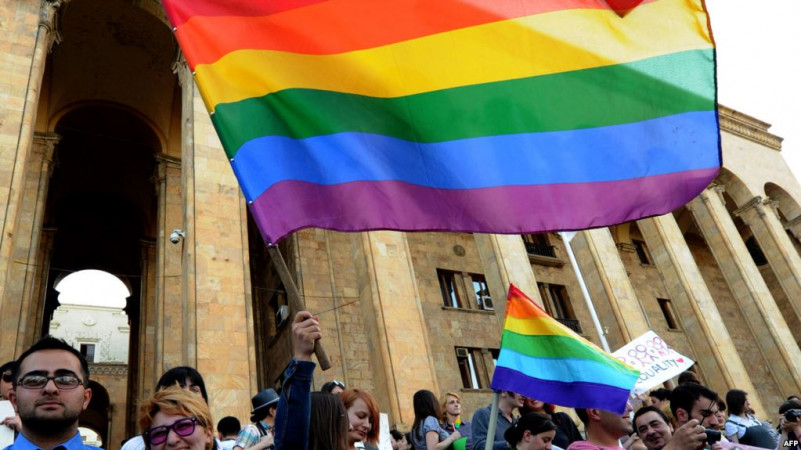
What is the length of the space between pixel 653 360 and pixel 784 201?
22718 mm

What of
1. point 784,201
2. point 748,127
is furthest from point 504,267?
point 784,201

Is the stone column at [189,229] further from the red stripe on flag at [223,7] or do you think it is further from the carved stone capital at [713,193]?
the carved stone capital at [713,193]

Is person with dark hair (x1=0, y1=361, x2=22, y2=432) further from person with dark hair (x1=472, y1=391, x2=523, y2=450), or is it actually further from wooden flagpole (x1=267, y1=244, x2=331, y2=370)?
person with dark hair (x1=472, y1=391, x2=523, y2=450)

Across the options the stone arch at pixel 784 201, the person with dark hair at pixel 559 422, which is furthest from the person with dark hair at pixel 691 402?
the stone arch at pixel 784 201

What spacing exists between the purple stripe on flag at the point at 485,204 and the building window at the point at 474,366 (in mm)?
15461

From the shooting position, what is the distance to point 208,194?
40.8 ft

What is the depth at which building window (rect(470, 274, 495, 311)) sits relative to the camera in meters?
20.5

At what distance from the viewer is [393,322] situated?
41.9 ft

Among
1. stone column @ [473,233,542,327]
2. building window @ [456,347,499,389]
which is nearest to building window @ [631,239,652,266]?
building window @ [456,347,499,389]

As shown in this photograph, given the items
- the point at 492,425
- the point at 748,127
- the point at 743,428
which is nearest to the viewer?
the point at 492,425

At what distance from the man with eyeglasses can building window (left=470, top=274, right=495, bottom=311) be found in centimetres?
1814

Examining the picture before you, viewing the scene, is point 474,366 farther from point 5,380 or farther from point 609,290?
point 5,380

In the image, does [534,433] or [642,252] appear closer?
[534,433]

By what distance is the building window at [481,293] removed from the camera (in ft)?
67.4
